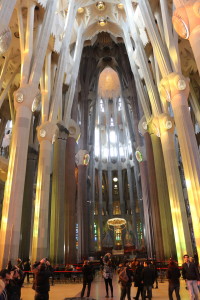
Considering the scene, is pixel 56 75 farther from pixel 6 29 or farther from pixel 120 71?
pixel 120 71

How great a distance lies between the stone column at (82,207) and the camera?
22.6 m

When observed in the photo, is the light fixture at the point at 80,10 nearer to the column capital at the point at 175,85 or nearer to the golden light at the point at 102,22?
the golden light at the point at 102,22

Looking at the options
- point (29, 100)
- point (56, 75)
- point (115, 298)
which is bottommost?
point (115, 298)

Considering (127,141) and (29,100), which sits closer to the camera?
(29,100)

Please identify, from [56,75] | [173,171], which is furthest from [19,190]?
[56,75]

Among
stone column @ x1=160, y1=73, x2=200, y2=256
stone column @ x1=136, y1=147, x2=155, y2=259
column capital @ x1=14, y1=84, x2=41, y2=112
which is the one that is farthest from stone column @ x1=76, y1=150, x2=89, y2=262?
stone column @ x1=160, y1=73, x2=200, y2=256

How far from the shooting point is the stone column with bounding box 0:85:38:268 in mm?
8734

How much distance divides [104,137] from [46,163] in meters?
26.0

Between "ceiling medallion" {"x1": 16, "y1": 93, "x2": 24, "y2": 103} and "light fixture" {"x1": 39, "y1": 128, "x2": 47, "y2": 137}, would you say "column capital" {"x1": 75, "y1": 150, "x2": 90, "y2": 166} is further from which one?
"ceiling medallion" {"x1": 16, "y1": 93, "x2": 24, "y2": 103}

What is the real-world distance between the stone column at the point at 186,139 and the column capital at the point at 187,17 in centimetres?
342

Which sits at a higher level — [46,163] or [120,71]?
[120,71]

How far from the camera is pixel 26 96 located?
1102 cm

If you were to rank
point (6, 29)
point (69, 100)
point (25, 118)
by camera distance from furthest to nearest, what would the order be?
point (69, 100) → point (25, 118) → point (6, 29)

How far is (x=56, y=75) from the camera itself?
15633mm
